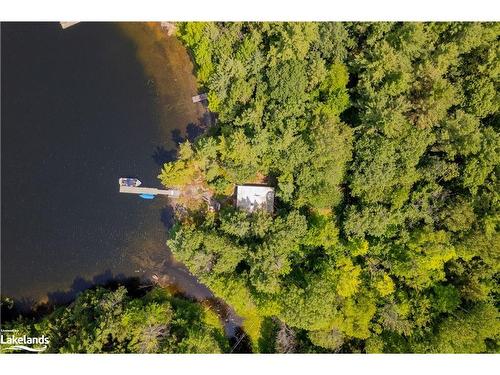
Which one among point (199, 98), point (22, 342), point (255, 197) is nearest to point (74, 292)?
point (22, 342)

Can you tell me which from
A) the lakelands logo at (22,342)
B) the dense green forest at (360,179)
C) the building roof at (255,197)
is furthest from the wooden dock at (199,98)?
the lakelands logo at (22,342)

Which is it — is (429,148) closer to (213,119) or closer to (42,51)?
(213,119)

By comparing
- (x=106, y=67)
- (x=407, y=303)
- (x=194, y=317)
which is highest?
(x=106, y=67)

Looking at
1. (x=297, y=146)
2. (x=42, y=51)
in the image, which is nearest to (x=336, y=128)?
(x=297, y=146)

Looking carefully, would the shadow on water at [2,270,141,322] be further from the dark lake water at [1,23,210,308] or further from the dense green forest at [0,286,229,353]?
the dense green forest at [0,286,229,353]

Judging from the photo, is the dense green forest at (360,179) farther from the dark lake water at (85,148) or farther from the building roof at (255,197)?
the dark lake water at (85,148)

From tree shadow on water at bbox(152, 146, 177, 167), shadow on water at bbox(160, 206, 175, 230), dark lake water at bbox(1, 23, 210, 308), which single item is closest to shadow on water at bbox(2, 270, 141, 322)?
dark lake water at bbox(1, 23, 210, 308)
